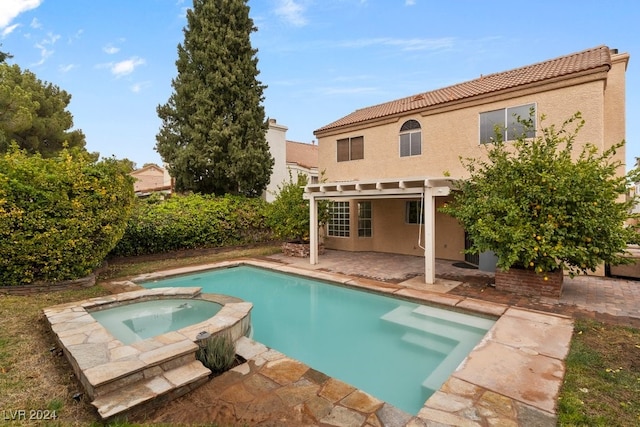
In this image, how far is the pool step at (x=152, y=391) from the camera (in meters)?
3.79

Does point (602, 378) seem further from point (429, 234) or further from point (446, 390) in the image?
point (429, 234)

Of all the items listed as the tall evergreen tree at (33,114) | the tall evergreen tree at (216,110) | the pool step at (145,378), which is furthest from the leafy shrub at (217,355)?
the tall evergreen tree at (33,114)

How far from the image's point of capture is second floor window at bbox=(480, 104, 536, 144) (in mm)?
11695

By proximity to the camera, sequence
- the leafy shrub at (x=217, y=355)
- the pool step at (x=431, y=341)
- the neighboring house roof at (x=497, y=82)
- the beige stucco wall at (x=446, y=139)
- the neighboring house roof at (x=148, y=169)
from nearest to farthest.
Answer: the leafy shrub at (x=217, y=355) → the pool step at (x=431, y=341) → the beige stucco wall at (x=446, y=139) → the neighboring house roof at (x=497, y=82) → the neighboring house roof at (x=148, y=169)

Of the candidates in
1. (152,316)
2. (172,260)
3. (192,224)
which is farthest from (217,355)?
(192,224)

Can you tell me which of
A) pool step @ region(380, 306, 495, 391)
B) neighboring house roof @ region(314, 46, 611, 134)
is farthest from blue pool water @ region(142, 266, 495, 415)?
neighboring house roof @ region(314, 46, 611, 134)

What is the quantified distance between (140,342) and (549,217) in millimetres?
9343

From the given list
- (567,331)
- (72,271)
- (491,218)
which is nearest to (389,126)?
(491,218)

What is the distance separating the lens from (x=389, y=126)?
600 inches

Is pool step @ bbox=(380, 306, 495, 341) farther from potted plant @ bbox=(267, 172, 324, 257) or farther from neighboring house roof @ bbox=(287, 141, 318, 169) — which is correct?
neighboring house roof @ bbox=(287, 141, 318, 169)

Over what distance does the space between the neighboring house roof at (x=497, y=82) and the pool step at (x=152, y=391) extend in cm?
1330

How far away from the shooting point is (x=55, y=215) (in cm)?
882

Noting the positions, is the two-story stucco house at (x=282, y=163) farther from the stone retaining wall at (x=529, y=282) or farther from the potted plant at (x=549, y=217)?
the stone retaining wall at (x=529, y=282)

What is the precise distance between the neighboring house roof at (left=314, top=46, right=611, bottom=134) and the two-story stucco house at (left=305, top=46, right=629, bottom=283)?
4 cm
